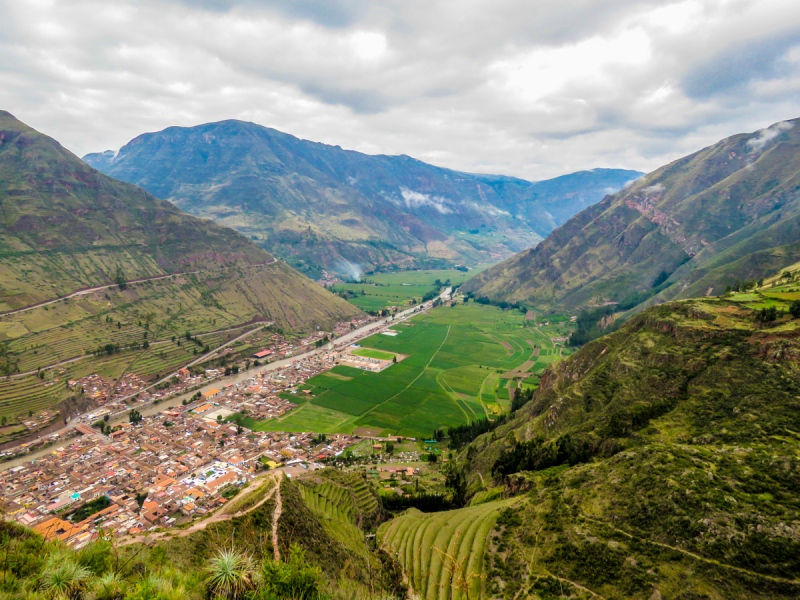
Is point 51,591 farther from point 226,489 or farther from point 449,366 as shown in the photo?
point 449,366

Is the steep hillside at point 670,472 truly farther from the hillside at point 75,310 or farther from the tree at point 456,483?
the hillside at point 75,310

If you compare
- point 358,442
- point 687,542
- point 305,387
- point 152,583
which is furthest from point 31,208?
point 687,542

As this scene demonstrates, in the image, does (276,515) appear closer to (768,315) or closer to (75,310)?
(768,315)

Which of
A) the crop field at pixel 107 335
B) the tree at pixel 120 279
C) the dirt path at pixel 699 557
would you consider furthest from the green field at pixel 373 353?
the dirt path at pixel 699 557

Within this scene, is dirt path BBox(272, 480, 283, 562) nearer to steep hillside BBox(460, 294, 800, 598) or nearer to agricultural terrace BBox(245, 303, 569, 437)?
steep hillside BBox(460, 294, 800, 598)

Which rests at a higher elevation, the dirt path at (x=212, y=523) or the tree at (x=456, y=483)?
the dirt path at (x=212, y=523)
